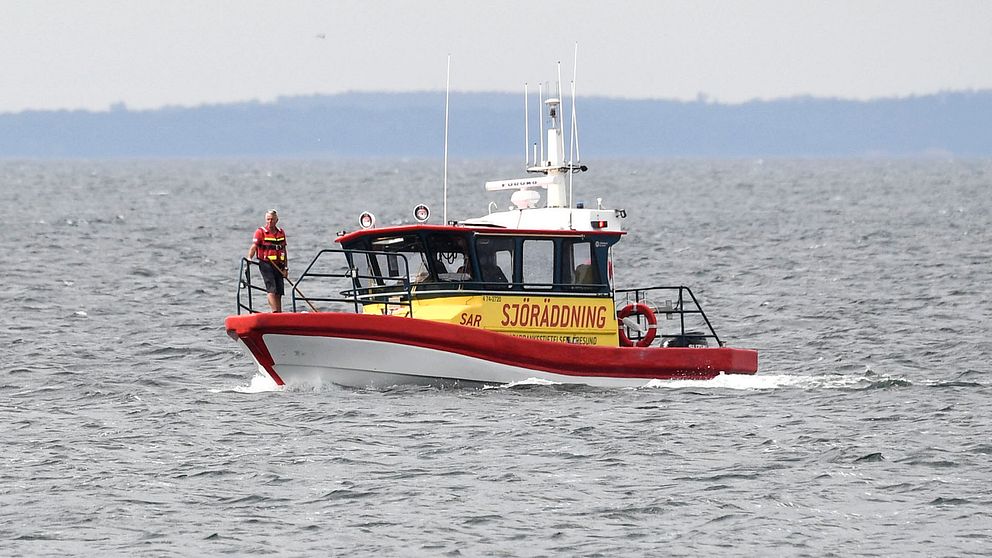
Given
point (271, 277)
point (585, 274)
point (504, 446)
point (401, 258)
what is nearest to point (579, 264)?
point (585, 274)

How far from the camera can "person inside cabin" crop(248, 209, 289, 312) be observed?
70.5 ft

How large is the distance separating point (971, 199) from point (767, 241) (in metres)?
38.6

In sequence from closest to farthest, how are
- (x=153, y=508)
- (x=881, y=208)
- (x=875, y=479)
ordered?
(x=153, y=508) → (x=875, y=479) → (x=881, y=208)

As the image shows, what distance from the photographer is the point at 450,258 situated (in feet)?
72.8

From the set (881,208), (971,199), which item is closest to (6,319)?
(881,208)

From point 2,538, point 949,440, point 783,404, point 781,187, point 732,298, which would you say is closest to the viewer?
point 2,538

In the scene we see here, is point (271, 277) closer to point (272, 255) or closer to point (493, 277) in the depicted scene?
point (272, 255)

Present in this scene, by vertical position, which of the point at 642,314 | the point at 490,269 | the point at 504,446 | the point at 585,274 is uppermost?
the point at 490,269

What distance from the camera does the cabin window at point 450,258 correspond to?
72.4ft

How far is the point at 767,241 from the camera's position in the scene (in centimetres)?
5578

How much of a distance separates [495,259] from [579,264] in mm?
1315

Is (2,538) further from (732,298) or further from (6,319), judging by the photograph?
(732,298)

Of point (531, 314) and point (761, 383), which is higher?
point (531, 314)

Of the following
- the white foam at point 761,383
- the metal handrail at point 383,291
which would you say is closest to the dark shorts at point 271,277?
the metal handrail at point 383,291
